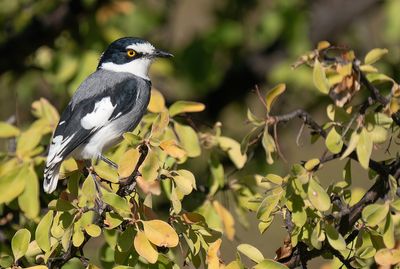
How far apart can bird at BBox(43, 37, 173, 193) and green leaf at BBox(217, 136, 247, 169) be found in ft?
1.54

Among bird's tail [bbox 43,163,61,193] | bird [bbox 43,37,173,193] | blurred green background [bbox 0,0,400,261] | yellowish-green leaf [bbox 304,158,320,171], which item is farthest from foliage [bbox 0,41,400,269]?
blurred green background [bbox 0,0,400,261]

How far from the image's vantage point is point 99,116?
13.4 ft

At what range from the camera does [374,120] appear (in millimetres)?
2980

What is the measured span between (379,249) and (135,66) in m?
2.19

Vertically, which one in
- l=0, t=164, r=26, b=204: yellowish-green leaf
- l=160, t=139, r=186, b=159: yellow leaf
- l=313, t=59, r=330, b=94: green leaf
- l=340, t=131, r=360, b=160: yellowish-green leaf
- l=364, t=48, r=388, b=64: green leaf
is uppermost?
l=160, t=139, r=186, b=159: yellow leaf

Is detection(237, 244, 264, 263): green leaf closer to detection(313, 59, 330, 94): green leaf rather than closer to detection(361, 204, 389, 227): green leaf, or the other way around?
detection(361, 204, 389, 227): green leaf

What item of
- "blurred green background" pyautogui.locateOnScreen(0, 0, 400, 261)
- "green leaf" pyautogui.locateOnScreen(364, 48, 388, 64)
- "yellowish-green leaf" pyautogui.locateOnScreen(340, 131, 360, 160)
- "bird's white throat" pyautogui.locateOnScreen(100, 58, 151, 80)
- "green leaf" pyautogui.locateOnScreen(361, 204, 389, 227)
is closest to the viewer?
"green leaf" pyautogui.locateOnScreen(361, 204, 389, 227)

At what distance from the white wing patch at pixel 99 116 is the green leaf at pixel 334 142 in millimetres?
1404

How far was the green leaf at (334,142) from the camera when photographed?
2945mm

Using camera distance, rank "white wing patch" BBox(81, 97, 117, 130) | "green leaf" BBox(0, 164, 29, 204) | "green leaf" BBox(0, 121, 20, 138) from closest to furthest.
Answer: "green leaf" BBox(0, 164, 29, 204)
"green leaf" BBox(0, 121, 20, 138)
"white wing patch" BBox(81, 97, 117, 130)

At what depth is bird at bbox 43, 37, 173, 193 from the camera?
384cm

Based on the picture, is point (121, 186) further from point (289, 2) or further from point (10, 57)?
point (289, 2)

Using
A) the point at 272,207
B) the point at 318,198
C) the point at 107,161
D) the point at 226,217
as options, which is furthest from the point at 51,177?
the point at 318,198

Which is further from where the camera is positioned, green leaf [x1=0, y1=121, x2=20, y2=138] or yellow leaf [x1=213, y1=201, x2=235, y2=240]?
green leaf [x1=0, y1=121, x2=20, y2=138]
